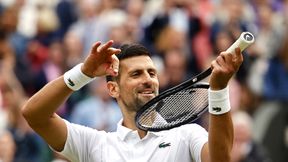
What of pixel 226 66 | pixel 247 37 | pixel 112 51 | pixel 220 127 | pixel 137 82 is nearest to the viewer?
pixel 247 37

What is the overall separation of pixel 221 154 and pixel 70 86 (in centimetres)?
134

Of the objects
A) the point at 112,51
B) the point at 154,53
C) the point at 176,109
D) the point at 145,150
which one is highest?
the point at 112,51

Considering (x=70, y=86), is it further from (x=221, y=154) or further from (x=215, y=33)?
(x=215, y=33)

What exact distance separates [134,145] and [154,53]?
20.9 feet

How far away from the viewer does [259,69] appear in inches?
555

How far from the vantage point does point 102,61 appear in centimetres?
771

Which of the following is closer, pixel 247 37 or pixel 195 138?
pixel 247 37

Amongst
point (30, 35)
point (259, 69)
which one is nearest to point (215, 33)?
point (259, 69)

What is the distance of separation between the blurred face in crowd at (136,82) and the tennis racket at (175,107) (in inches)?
6.5

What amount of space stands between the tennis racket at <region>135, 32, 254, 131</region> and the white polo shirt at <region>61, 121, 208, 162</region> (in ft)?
0.44

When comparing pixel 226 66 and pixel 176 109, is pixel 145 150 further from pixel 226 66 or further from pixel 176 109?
pixel 226 66

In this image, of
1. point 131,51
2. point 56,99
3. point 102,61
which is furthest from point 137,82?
point 56,99

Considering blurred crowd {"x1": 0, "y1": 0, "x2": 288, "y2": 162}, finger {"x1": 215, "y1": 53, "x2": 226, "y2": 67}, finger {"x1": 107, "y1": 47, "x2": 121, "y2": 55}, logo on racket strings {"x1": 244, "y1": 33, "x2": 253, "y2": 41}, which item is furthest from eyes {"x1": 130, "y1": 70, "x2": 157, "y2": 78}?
blurred crowd {"x1": 0, "y1": 0, "x2": 288, "y2": 162}

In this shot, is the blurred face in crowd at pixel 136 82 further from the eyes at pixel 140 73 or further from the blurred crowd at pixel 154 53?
the blurred crowd at pixel 154 53
